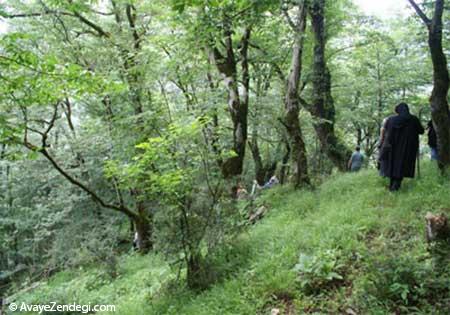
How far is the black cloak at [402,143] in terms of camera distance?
20.3 ft

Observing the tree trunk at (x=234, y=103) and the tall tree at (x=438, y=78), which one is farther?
the tree trunk at (x=234, y=103)

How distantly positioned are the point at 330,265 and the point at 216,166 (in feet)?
8.04

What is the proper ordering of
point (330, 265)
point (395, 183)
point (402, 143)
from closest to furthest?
point (330, 265), point (402, 143), point (395, 183)

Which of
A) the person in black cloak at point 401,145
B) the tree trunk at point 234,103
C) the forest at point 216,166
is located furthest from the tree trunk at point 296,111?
the person in black cloak at point 401,145

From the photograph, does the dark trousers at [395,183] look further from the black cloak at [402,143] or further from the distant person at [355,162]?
the distant person at [355,162]

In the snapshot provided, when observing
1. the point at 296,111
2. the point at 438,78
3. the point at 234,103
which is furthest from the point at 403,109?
the point at 234,103

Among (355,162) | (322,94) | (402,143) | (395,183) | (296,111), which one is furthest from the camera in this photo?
(322,94)

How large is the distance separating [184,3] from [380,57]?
Answer: 14.2m

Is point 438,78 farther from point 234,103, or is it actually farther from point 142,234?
point 142,234

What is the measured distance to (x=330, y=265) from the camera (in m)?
4.20

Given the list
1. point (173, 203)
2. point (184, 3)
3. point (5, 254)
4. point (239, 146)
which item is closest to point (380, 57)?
point (239, 146)

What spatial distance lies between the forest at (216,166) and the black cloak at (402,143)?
0.14 metres

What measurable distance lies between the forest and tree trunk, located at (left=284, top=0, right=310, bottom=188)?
1.9 inches

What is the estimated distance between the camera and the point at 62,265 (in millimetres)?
11469
